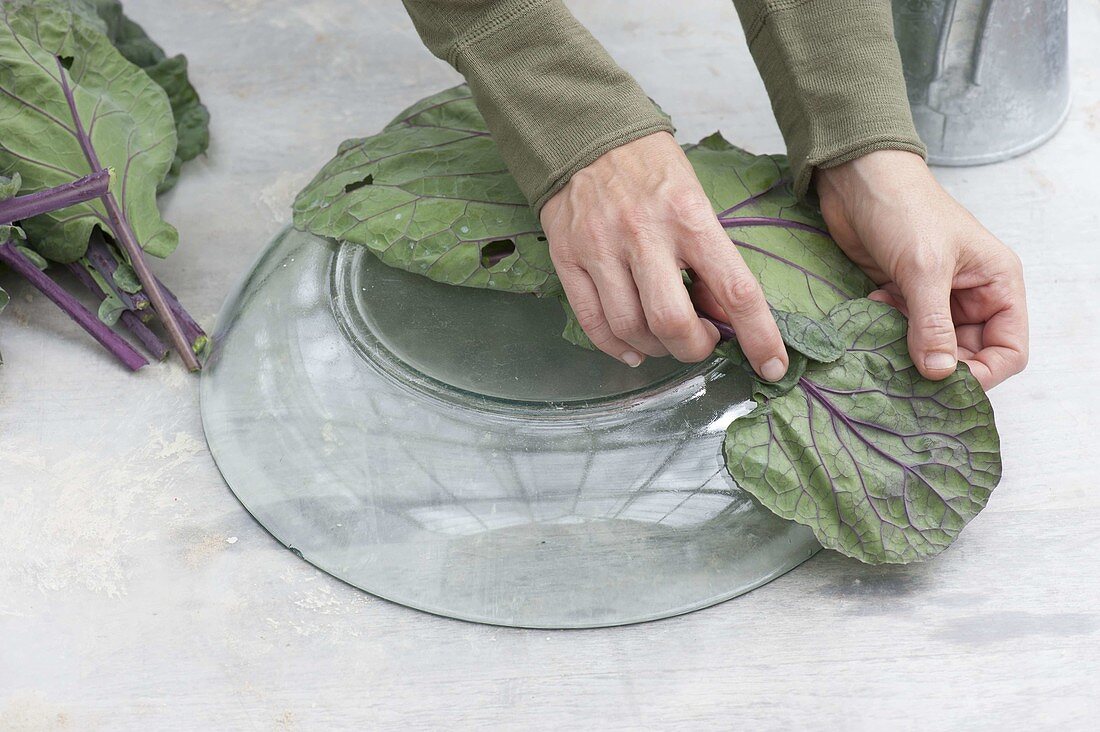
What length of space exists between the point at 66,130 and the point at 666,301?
2.13 feet

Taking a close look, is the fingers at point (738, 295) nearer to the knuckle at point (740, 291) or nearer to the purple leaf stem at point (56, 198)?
the knuckle at point (740, 291)

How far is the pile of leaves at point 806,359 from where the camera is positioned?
800 millimetres

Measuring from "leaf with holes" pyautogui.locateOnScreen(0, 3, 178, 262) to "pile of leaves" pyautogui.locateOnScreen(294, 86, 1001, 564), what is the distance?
0.71 ft

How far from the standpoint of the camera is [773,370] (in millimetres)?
809

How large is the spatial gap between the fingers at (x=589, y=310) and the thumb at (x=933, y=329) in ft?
0.70

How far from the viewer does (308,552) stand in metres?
0.87

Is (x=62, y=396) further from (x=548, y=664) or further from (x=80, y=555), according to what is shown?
(x=548, y=664)

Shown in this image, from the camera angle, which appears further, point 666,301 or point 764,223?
point 764,223

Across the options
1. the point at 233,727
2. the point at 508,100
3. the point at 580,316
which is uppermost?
the point at 508,100

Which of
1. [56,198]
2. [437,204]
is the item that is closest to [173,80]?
[56,198]

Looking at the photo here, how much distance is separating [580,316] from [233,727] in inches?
15.6

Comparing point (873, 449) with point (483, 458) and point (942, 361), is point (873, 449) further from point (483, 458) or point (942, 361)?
point (483, 458)

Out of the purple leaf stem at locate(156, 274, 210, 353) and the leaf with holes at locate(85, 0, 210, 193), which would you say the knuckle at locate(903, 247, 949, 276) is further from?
the leaf with holes at locate(85, 0, 210, 193)

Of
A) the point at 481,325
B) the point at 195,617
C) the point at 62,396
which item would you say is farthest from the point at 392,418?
the point at 62,396
